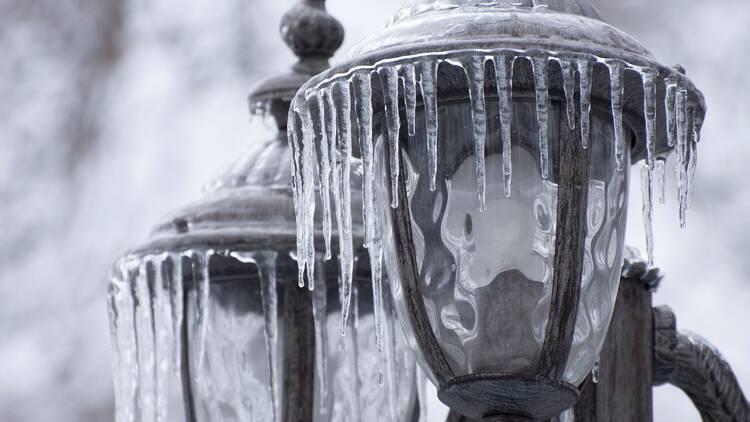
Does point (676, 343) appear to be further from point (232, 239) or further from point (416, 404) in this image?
point (232, 239)

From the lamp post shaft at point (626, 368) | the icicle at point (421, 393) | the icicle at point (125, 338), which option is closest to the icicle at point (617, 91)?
the lamp post shaft at point (626, 368)

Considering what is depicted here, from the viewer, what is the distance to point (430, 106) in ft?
7.66

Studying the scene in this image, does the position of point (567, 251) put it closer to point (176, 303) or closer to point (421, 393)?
point (421, 393)

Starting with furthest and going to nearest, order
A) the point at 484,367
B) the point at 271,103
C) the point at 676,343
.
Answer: the point at 271,103, the point at 676,343, the point at 484,367

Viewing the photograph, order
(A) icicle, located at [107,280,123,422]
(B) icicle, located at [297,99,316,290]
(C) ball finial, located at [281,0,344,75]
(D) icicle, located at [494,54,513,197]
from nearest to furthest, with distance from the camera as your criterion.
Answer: (D) icicle, located at [494,54,513,197]
(B) icicle, located at [297,99,316,290]
(A) icicle, located at [107,280,123,422]
(C) ball finial, located at [281,0,344,75]

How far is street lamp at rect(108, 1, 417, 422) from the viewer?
3.15m

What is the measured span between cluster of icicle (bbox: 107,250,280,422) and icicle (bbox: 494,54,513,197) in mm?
957

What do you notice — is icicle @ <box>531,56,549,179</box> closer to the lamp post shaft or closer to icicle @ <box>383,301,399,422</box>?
the lamp post shaft

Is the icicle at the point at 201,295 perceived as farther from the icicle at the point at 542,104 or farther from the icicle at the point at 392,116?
the icicle at the point at 542,104

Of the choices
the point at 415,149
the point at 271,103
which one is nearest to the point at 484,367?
the point at 415,149

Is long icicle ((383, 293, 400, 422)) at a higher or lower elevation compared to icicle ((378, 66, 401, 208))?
lower

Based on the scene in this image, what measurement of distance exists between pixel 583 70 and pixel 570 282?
0.98 feet

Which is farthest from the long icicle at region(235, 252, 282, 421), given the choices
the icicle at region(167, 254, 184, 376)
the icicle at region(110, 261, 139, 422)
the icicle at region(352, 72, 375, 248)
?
the icicle at region(352, 72, 375, 248)

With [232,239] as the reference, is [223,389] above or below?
below
